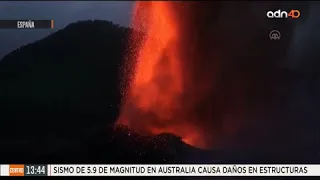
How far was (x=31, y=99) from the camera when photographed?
1.91 m

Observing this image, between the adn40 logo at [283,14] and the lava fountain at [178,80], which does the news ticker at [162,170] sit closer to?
the lava fountain at [178,80]

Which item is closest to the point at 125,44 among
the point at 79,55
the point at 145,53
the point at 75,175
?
the point at 145,53

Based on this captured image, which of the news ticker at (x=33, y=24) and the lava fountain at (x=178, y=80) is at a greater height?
the news ticker at (x=33, y=24)

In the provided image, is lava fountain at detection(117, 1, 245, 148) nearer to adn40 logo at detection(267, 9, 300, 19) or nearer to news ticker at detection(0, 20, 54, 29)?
adn40 logo at detection(267, 9, 300, 19)

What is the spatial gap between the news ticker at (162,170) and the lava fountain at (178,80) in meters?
0.15

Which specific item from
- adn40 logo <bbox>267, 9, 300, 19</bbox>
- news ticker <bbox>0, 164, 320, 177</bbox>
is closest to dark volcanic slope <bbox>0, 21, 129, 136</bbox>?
news ticker <bbox>0, 164, 320, 177</bbox>

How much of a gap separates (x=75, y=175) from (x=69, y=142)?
0.19m

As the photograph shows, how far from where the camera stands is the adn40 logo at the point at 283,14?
1876 mm

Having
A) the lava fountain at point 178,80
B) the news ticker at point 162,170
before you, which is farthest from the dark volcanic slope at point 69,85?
the news ticker at point 162,170

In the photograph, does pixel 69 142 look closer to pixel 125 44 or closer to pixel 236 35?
pixel 125 44

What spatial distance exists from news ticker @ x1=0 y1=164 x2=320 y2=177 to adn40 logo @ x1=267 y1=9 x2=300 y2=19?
0.84 m

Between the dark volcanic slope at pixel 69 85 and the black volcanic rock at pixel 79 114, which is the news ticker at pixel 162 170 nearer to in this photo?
the black volcanic rock at pixel 79 114

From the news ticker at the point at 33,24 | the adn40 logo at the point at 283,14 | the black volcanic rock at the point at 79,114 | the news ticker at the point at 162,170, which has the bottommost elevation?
the news ticker at the point at 162,170

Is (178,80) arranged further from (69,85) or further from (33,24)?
(33,24)
